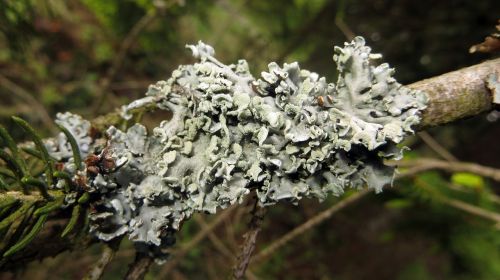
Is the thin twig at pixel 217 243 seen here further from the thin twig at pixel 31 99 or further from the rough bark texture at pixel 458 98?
the rough bark texture at pixel 458 98

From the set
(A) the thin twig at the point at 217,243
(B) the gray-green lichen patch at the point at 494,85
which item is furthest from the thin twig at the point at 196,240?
(B) the gray-green lichen patch at the point at 494,85

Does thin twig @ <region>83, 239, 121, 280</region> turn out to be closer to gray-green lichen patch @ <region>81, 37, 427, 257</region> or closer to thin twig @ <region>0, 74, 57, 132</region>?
gray-green lichen patch @ <region>81, 37, 427, 257</region>

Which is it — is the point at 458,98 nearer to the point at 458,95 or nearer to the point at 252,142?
the point at 458,95

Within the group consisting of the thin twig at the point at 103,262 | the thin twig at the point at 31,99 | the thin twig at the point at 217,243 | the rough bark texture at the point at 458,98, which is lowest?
the thin twig at the point at 103,262

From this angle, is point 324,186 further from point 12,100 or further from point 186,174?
point 12,100

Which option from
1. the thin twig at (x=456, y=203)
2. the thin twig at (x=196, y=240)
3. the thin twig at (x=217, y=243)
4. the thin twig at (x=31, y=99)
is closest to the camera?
the thin twig at (x=456, y=203)

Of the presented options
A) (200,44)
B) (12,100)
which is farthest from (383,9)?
(12,100)

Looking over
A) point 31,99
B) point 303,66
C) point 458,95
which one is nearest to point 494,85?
point 458,95
